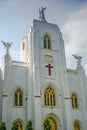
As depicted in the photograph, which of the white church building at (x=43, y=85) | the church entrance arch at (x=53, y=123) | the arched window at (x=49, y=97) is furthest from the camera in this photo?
the arched window at (x=49, y=97)

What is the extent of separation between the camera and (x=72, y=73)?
30.2 meters

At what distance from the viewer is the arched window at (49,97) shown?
86.0 feet

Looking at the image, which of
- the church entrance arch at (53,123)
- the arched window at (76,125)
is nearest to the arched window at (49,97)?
the church entrance arch at (53,123)

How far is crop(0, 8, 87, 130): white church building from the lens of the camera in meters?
24.2

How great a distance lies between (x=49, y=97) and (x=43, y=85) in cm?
174

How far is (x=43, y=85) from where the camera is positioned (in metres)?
26.6

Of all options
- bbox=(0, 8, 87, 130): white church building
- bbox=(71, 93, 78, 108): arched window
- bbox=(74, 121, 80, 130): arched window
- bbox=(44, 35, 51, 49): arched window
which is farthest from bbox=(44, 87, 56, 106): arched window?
bbox=(44, 35, 51, 49): arched window

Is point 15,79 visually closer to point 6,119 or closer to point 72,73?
point 6,119

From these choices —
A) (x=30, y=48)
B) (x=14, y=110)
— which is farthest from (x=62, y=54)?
(x=14, y=110)

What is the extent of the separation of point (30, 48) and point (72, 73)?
735 cm

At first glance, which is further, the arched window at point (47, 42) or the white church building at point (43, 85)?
the arched window at point (47, 42)

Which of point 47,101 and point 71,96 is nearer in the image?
point 47,101

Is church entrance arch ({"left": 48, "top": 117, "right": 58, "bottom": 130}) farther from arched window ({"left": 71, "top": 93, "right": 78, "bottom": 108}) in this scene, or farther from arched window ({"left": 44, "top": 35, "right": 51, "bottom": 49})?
arched window ({"left": 44, "top": 35, "right": 51, "bottom": 49})

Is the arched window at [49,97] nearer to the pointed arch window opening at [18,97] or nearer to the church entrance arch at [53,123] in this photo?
the church entrance arch at [53,123]
